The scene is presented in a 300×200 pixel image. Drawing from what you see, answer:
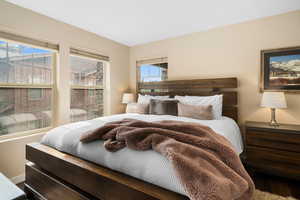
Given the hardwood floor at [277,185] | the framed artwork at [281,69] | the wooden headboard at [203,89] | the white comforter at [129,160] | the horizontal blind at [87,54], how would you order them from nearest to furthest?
1. the white comforter at [129,160]
2. the hardwood floor at [277,185]
3. the framed artwork at [281,69]
4. the wooden headboard at [203,89]
5. the horizontal blind at [87,54]

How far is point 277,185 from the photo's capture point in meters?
1.98

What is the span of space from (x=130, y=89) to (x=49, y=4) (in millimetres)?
2370

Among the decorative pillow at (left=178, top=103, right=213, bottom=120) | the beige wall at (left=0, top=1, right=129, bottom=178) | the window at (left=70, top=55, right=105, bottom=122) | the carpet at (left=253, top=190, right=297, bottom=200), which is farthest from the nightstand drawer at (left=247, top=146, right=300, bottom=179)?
the window at (left=70, top=55, right=105, bottom=122)

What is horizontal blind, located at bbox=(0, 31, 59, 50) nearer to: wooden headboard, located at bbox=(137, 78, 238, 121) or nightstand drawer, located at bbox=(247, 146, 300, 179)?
wooden headboard, located at bbox=(137, 78, 238, 121)

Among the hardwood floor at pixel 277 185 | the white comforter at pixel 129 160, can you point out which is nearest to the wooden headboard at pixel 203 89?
the hardwood floor at pixel 277 185

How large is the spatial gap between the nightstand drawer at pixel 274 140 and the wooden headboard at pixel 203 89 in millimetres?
482

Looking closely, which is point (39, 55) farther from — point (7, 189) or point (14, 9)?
point (7, 189)

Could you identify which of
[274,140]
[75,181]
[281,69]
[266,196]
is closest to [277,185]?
[266,196]

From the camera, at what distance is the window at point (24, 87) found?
2111 millimetres

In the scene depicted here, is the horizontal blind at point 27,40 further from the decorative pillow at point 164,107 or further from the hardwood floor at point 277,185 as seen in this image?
the hardwood floor at point 277,185

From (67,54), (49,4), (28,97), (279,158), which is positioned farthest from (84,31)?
(279,158)

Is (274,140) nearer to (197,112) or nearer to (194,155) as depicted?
(197,112)

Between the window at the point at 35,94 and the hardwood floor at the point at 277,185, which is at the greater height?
the window at the point at 35,94

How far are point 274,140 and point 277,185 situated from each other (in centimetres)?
56
